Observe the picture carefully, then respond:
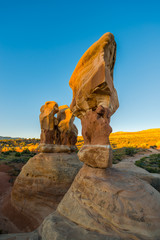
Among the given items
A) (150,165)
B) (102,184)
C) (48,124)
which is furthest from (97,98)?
(150,165)

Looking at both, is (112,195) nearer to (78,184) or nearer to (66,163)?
(78,184)

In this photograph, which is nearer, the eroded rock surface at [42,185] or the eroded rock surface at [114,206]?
the eroded rock surface at [114,206]

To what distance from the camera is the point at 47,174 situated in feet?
21.0

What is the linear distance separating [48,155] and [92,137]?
4.44 meters

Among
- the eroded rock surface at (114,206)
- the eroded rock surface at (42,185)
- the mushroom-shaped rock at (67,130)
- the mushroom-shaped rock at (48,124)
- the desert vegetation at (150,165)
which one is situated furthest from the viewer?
the desert vegetation at (150,165)

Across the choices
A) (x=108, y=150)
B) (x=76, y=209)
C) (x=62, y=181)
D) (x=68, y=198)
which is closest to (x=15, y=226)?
(x=62, y=181)

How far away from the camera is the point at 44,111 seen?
8.38m

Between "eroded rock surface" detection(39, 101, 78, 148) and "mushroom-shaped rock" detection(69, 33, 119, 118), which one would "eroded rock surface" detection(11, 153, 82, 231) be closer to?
"eroded rock surface" detection(39, 101, 78, 148)

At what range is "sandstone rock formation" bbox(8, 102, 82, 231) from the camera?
19.6 feet

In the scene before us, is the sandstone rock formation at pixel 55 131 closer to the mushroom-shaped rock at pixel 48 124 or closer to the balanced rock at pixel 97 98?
the mushroom-shaped rock at pixel 48 124

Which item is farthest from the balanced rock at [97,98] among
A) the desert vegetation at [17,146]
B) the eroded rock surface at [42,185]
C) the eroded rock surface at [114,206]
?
the desert vegetation at [17,146]

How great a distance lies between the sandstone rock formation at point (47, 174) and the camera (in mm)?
5980

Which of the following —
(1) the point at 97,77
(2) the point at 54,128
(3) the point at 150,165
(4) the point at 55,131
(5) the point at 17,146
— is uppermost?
(1) the point at 97,77

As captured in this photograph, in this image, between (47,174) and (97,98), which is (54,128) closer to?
(47,174)
